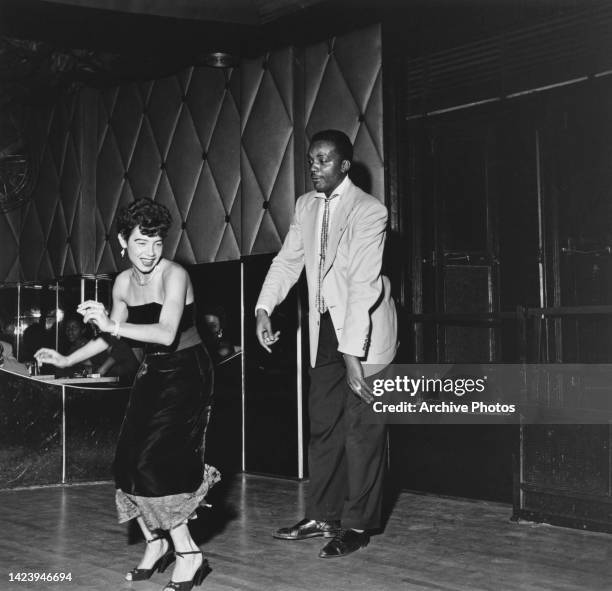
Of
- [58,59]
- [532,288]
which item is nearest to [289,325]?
[532,288]

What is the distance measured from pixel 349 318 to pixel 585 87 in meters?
1.99

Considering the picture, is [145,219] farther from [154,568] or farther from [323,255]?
[154,568]

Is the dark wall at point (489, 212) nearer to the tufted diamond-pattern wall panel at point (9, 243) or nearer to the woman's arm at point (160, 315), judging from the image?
the woman's arm at point (160, 315)

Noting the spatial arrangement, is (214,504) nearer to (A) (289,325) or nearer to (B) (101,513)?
(B) (101,513)

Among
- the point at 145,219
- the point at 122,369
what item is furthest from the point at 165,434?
the point at 122,369

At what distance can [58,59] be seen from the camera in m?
6.07

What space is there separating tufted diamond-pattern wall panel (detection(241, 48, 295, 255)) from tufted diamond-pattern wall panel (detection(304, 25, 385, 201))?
6.5 inches

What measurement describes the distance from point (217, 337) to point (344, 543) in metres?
2.27

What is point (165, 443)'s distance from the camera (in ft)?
8.71

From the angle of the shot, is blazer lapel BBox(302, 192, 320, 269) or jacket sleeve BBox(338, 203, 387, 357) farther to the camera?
blazer lapel BBox(302, 192, 320, 269)

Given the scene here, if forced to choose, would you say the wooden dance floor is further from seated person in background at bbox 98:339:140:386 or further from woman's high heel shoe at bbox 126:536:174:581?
seated person in background at bbox 98:339:140:386

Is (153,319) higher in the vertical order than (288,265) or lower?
lower

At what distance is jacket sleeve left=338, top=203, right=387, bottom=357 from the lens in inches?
117

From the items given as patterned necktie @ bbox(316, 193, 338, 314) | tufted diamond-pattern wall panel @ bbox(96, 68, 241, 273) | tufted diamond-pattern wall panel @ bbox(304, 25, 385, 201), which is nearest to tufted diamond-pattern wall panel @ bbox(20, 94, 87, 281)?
tufted diamond-pattern wall panel @ bbox(96, 68, 241, 273)
